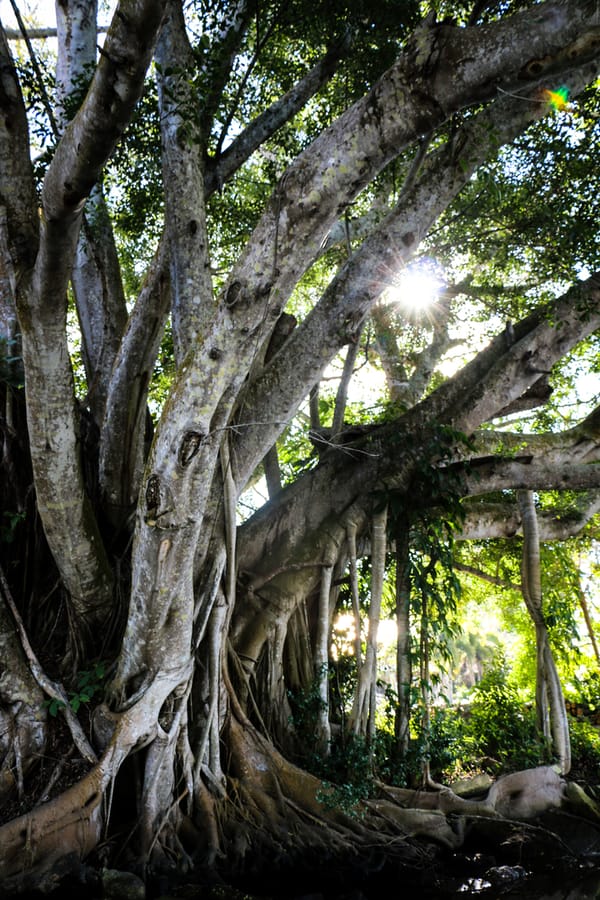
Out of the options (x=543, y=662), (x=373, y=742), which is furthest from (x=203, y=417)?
(x=543, y=662)

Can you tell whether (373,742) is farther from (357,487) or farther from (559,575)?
(559,575)

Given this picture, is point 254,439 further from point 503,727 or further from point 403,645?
point 503,727

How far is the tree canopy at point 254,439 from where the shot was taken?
269 cm

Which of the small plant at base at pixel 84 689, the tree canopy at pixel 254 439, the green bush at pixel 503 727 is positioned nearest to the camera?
the tree canopy at pixel 254 439

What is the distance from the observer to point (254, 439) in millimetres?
4016

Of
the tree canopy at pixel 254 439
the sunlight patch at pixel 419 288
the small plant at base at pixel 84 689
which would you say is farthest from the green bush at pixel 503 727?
the sunlight patch at pixel 419 288

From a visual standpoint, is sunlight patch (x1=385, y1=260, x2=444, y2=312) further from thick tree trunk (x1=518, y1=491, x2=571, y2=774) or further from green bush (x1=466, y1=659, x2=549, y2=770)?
green bush (x1=466, y1=659, x2=549, y2=770)

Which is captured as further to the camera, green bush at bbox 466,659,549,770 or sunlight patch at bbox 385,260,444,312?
sunlight patch at bbox 385,260,444,312

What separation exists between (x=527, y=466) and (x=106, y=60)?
4225 mm

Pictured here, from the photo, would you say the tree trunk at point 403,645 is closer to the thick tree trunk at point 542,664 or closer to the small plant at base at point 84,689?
the thick tree trunk at point 542,664

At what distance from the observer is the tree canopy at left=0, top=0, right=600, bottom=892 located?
2.69 meters

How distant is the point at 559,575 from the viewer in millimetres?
7344

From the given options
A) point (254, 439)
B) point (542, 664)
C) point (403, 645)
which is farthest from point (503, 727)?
point (254, 439)

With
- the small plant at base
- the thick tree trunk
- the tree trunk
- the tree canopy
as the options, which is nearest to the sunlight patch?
the tree canopy
